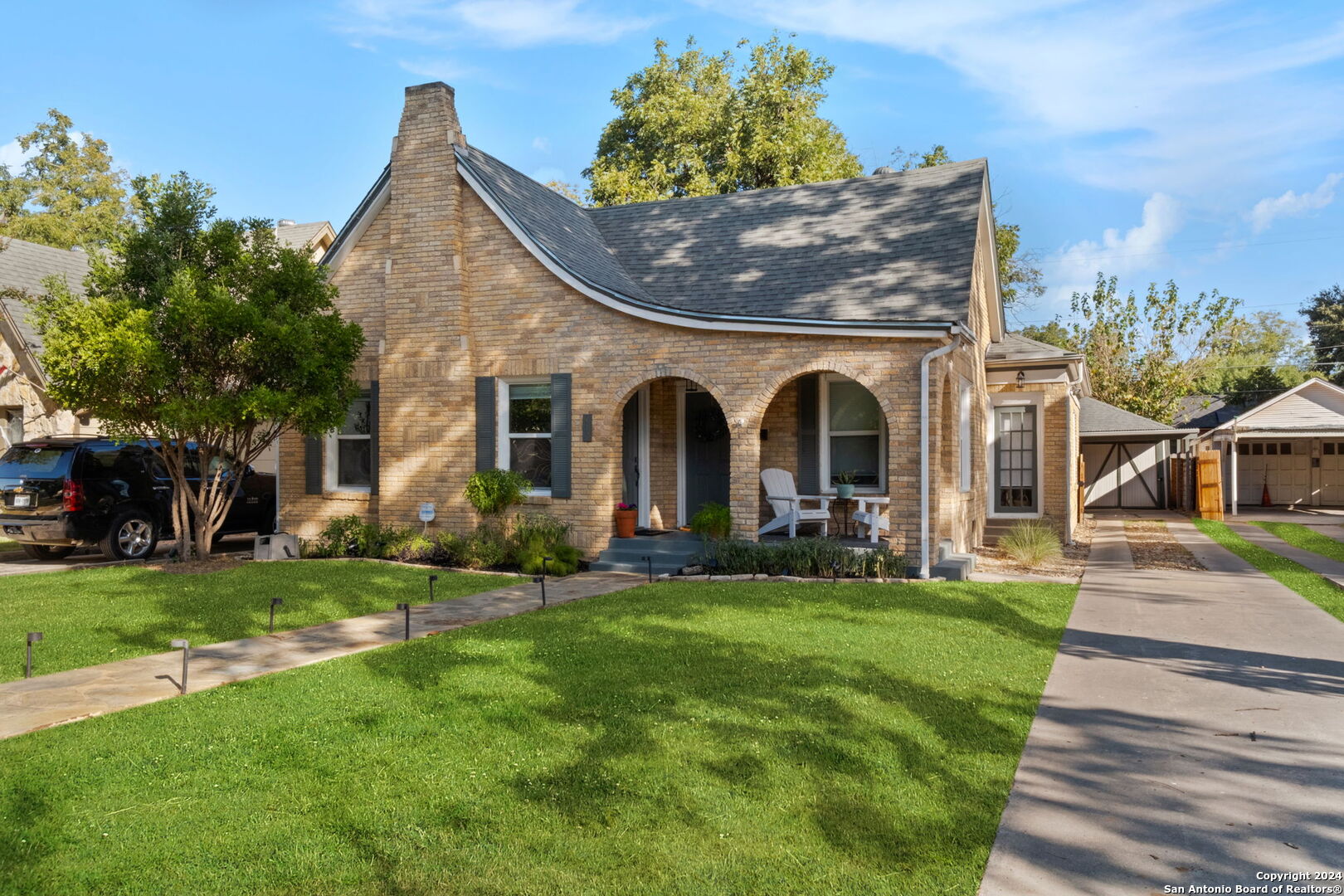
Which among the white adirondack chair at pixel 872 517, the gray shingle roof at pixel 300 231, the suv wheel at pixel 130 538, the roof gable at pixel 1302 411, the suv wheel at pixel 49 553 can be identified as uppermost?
the gray shingle roof at pixel 300 231

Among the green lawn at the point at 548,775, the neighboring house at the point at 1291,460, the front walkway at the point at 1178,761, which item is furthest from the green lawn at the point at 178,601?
the neighboring house at the point at 1291,460

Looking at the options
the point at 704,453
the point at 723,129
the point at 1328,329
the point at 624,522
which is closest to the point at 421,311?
the point at 624,522

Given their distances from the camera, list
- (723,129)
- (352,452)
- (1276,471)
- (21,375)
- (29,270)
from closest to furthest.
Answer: (352,452), (21,375), (29,270), (723,129), (1276,471)

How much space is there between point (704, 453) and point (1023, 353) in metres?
7.05

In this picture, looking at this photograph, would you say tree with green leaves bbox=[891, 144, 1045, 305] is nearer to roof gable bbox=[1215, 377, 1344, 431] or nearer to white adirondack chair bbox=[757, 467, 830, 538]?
roof gable bbox=[1215, 377, 1344, 431]

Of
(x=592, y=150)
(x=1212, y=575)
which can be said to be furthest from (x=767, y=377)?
(x=592, y=150)

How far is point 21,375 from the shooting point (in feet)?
64.1

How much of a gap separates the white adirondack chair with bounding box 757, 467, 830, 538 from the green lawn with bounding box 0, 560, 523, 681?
379 centimetres

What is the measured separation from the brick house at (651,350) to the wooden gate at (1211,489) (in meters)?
12.0

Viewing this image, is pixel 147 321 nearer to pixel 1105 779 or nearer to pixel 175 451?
pixel 175 451

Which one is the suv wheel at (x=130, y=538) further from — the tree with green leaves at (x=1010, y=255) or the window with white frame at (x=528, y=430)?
the tree with green leaves at (x=1010, y=255)

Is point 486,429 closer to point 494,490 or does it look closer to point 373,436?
point 494,490

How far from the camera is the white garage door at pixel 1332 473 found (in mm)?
29312

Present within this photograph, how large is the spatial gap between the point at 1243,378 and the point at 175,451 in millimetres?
53303
